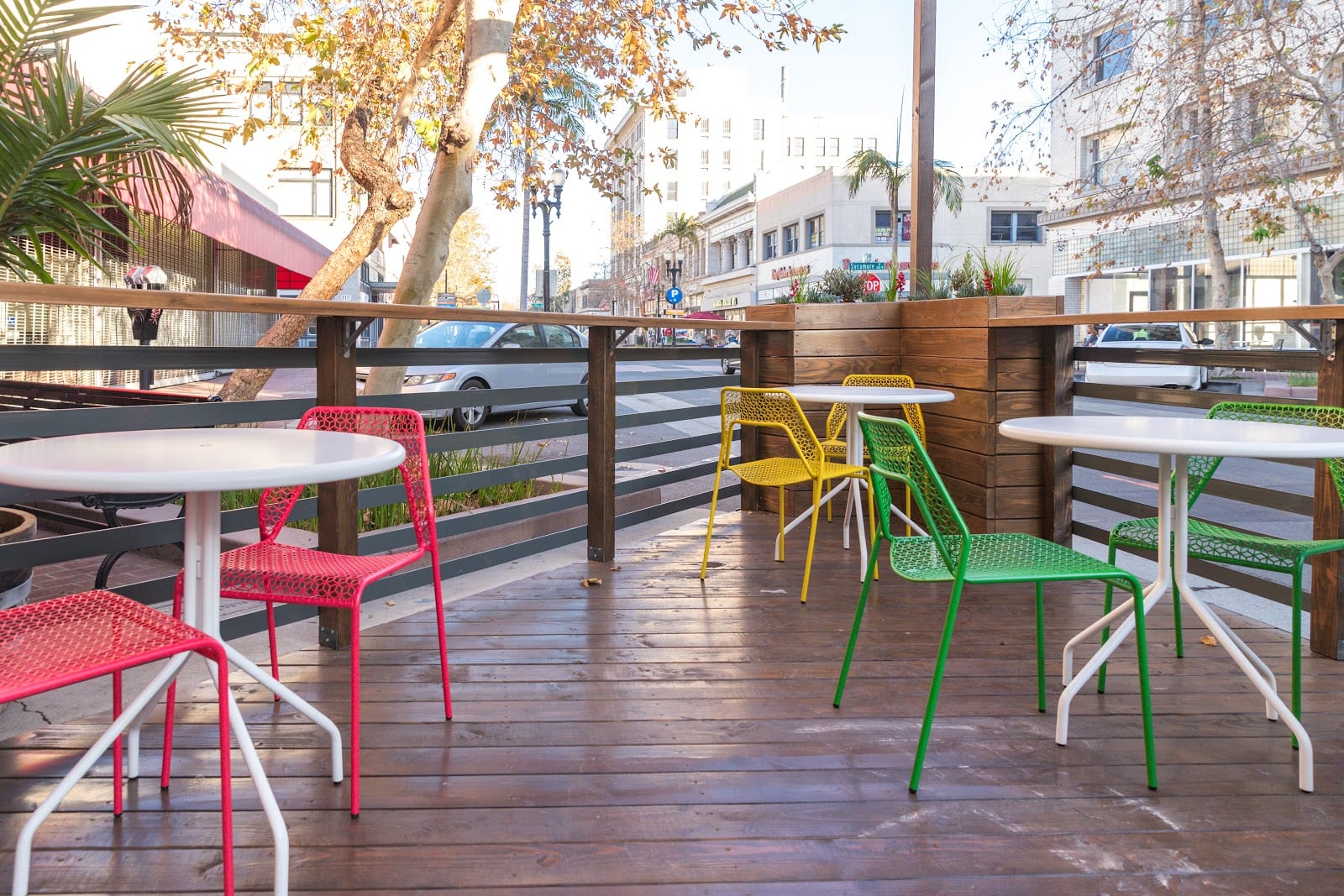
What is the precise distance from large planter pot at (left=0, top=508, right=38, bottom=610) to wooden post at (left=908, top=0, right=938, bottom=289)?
5114 millimetres

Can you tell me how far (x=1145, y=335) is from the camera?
21.5 metres

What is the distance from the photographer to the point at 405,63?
33.1 ft

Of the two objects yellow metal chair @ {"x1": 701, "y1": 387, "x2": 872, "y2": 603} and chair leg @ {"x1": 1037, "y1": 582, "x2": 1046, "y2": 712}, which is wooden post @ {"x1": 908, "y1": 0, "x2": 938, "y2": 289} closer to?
yellow metal chair @ {"x1": 701, "y1": 387, "x2": 872, "y2": 603}

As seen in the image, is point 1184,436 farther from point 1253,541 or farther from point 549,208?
point 549,208

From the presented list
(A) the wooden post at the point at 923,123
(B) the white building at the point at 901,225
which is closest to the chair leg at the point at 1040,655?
(A) the wooden post at the point at 923,123

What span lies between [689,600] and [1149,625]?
1.79 metres

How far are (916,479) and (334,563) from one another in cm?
151

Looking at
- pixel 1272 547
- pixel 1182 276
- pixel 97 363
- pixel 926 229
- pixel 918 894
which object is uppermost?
pixel 1182 276

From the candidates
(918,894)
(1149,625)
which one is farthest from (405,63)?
(918,894)

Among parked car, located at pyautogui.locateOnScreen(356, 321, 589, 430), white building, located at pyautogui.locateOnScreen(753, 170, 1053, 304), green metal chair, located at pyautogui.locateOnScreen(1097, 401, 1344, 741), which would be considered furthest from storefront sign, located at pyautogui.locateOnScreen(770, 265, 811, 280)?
green metal chair, located at pyautogui.locateOnScreen(1097, 401, 1344, 741)

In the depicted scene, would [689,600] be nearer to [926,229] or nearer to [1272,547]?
[1272,547]

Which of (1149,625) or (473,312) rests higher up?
(473,312)

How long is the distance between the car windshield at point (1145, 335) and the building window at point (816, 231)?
22632 millimetres

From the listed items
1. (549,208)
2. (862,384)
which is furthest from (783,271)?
(862,384)
